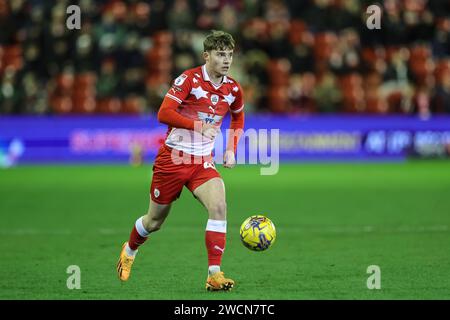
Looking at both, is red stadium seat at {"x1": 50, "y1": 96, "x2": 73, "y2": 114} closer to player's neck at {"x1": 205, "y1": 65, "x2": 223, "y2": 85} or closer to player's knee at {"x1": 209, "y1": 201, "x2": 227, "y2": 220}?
player's neck at {"x1": 205, "y1": 65, "x2": 223, "y2": 85}

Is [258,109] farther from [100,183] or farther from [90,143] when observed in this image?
[100,183]

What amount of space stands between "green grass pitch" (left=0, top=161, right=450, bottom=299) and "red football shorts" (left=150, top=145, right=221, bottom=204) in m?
0.77

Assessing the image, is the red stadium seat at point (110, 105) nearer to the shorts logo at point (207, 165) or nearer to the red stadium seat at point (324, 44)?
the red stadium seat at point (324, 44)

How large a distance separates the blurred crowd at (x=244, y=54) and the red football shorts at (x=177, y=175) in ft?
45.0

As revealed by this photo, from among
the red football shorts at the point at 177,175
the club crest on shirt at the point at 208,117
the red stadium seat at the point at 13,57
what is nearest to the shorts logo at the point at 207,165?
the red football shorts at the point at 177,175

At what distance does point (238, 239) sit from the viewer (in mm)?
10477

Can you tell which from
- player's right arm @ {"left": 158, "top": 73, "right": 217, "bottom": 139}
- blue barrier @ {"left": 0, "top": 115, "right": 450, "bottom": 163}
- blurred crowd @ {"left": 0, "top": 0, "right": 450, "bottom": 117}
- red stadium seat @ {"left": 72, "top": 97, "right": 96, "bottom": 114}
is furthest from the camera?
blurred crowd @ {"left": 0, "top": 0, "right": 450, "bottom": 117}

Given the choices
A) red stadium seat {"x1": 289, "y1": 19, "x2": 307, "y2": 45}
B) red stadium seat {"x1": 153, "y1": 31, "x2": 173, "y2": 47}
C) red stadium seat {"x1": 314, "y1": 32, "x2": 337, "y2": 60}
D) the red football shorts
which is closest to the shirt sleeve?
the red football shorts

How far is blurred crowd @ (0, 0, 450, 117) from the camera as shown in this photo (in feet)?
71.3

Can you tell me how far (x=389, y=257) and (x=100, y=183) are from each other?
8.94 meters

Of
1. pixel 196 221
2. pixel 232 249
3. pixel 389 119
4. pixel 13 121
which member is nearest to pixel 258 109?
pixel 389 119

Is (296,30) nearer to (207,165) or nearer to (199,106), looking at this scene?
(199,106)

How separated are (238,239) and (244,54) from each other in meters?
12.5

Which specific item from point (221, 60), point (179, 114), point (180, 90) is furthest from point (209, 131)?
point (221, 60)
